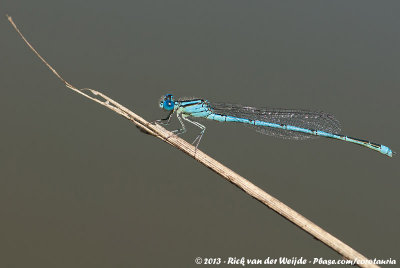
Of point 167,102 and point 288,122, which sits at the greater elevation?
point 288,122

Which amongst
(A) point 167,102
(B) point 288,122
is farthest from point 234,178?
(B) point 288,122

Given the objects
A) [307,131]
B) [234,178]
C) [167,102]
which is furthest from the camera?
[307,131]

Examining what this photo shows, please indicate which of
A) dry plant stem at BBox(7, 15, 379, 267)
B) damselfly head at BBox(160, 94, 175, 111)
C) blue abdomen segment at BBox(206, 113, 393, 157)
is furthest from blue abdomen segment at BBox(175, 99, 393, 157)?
dry plant stem at BBox(7, 15, 379, 267)

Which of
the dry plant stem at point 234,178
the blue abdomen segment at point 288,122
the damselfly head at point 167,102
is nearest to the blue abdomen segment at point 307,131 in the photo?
the blue abdomen segment at point 288,122

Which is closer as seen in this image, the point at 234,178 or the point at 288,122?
the point at 234,178

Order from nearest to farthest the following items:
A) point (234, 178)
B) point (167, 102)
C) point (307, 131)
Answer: point (234, 178)
point (167, 102)
point (307, 131)

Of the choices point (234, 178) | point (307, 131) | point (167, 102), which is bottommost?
point (234, 178)

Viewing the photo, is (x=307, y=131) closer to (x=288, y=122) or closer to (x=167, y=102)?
(x=288, y=122)
